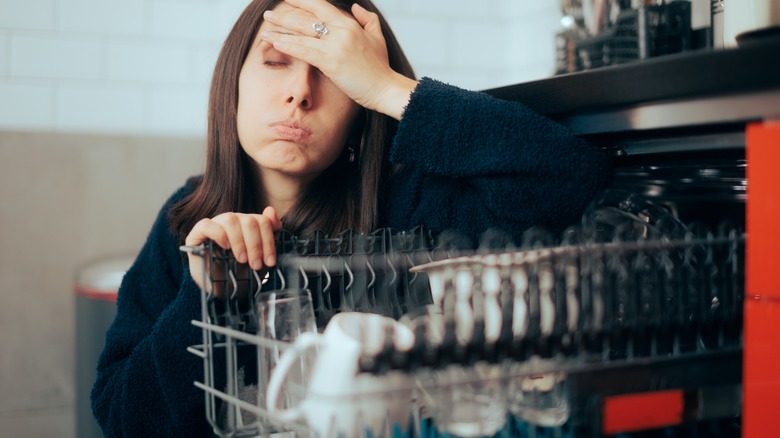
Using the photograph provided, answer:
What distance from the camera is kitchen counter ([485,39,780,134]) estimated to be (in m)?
0.60

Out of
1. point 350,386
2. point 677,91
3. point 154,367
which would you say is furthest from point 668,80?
point 154,367

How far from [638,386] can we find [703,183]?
375mm

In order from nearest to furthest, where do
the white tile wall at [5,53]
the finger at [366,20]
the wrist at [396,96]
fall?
the wrist at [396,96], the finger at [366,20], the white tile wall at [5,53]

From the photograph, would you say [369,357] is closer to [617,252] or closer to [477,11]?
[617,252]

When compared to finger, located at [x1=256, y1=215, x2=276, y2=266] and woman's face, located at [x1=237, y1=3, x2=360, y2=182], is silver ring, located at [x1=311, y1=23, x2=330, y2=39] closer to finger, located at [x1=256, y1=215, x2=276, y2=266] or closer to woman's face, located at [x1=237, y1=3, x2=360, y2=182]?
woman's face, located at [x1=237, y1=3, x2=360, y2=182]

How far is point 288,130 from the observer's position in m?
1.06

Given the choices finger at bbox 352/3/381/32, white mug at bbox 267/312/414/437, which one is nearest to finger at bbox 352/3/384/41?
finger at bbox 352/3/381/32

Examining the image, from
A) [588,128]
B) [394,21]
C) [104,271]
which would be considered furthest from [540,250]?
[394,21]

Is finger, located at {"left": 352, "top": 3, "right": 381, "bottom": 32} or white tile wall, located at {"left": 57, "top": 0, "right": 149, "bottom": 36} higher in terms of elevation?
white tile wall, located at {"left": 57, "top": 0, "right": 149, "bottom": 36}

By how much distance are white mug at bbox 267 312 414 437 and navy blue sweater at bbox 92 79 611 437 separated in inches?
13.9

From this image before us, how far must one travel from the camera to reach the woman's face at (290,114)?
3.48 ft

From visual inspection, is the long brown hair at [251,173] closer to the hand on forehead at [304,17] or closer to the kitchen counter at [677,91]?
the hand on forehead at [304,17]

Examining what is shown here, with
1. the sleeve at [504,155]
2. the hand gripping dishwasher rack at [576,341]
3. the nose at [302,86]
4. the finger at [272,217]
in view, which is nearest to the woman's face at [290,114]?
the nose at [302,86]

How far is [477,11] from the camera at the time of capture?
7.50ft
